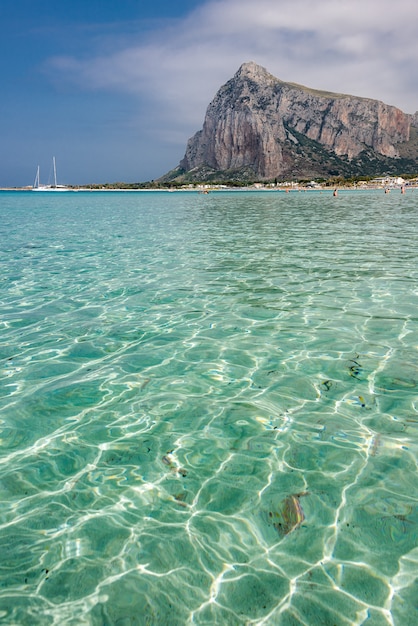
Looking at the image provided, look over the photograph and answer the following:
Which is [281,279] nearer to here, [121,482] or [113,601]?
[121,482]

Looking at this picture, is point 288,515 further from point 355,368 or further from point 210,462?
point 355,368

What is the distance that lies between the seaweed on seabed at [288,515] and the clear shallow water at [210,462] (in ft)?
0.04

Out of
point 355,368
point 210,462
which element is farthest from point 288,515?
point 355,368

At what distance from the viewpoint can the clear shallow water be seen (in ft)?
9.56

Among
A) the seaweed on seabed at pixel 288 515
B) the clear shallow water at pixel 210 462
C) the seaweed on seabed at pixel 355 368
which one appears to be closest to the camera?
the clear shallow water at pixel 210 462

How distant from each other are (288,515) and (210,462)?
0.97 m

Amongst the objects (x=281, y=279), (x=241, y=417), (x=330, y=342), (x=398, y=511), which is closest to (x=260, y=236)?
(x=281, y=279)

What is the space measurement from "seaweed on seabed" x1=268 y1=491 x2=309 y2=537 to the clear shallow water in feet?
0.04

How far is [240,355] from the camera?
6.88 m

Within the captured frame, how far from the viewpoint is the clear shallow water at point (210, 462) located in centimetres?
291

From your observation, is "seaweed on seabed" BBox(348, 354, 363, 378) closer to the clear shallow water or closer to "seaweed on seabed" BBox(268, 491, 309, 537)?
the clear shallow water

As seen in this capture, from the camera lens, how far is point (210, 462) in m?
4.28

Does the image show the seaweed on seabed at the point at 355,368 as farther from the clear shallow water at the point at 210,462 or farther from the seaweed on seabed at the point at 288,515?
the seaweed on seabed at the point at 288,515

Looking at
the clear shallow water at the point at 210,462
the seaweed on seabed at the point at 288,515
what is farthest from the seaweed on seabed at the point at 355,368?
the seaweed on seabed at the point at 288,515
